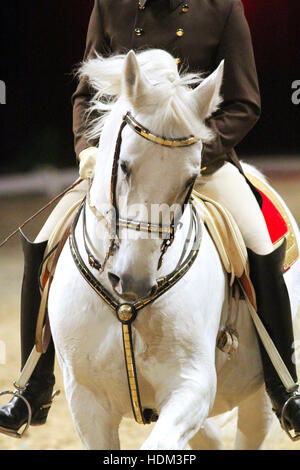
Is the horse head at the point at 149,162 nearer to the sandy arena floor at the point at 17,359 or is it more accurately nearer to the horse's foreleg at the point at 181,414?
the horse's foreleg at the point at 181,414

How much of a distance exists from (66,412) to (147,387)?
8.26ft

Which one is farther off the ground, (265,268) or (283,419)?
(265,268)

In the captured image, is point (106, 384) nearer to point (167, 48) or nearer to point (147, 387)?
point (147, 387)

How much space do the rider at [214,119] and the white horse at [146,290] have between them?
215 mm

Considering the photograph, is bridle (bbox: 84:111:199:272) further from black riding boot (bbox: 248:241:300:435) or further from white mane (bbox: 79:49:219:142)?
black riding boot (bbox: 248:241:300:435)

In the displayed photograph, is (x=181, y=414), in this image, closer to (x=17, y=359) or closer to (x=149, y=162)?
(x=149, y=162)

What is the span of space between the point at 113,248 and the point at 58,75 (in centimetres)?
498

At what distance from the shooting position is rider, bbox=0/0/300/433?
2646 mm

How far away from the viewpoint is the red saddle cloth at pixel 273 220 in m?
3.03

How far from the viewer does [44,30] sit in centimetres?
646

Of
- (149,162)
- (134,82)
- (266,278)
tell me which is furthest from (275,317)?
(134,82)

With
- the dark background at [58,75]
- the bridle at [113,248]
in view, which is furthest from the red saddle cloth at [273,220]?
the dark background at [58,75]

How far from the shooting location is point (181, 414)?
2.21 metres
